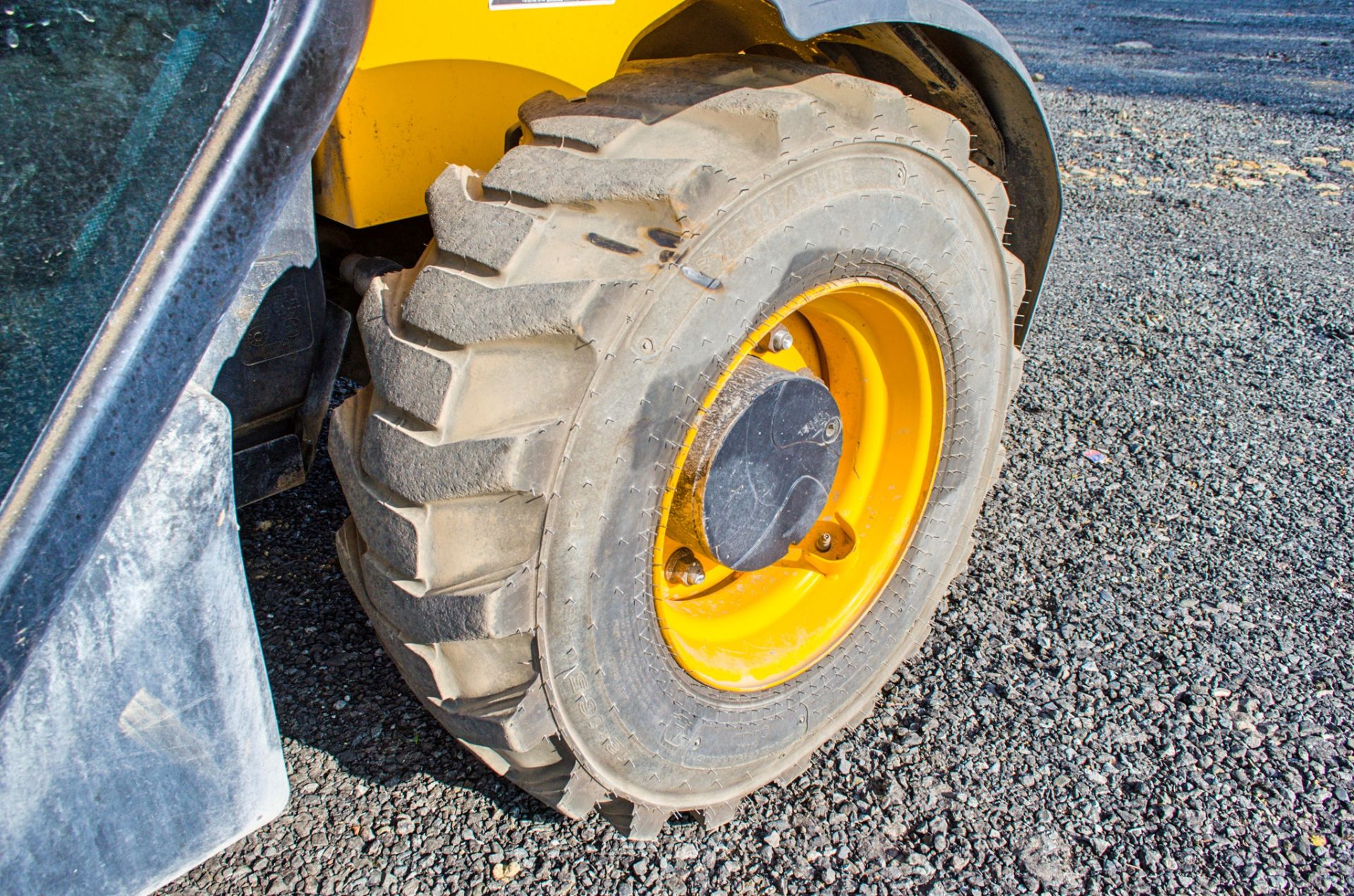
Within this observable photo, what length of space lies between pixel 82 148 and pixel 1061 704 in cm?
186

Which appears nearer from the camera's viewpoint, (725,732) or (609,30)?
(609,30)

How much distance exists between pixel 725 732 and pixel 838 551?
45cm

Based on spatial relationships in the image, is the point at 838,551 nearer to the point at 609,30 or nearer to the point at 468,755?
the point at 468,755

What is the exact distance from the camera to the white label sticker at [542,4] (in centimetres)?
128

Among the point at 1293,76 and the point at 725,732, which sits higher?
the point at 725,732

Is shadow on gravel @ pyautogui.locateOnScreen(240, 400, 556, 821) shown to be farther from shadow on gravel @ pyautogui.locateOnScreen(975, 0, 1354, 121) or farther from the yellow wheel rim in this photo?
shadow on gravel @ pyautogui.locateOnScreen(975, 0, 1354, 121)

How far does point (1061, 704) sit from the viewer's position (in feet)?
6.30

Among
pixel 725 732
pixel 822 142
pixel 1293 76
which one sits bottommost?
pixel 1293 76

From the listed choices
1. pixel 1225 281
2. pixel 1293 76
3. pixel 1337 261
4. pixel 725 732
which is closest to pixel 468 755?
pixel 725 732

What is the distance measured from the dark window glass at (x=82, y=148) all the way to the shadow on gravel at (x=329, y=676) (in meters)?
1.07

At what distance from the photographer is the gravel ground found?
160 centimetres

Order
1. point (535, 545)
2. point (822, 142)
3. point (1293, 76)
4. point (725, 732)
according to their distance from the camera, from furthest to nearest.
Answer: point (1293, 76)
point (725, 732)
point (822, 142)
point (535, 545)

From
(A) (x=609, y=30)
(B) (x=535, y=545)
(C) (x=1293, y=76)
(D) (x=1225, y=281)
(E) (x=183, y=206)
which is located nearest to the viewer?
(E) (x=183, y=206)

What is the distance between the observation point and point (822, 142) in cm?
130
